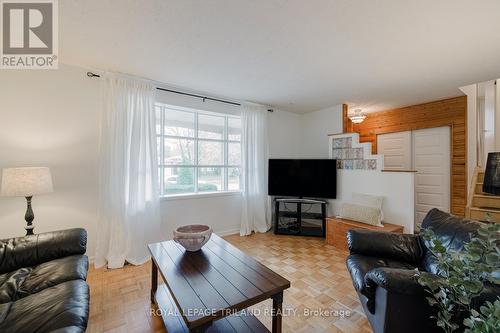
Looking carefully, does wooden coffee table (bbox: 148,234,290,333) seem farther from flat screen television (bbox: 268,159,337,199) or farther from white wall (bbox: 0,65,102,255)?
flat screen television (bbox: 268,159,337,199)

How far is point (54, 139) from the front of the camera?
2.44 metres

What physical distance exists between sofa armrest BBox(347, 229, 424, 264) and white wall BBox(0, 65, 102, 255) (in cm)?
301

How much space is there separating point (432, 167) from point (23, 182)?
581 centimetres

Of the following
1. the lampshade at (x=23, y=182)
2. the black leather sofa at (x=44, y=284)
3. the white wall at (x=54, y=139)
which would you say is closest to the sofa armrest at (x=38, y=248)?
the black leather sofa at (x=44, y=284)

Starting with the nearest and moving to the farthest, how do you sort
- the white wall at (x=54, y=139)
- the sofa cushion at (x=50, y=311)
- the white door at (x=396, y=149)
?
the sofa cushion at (x=50, y=311), the white wall at (x=54, y=139), the white door at (x=396, y=149)

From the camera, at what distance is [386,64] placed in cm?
244

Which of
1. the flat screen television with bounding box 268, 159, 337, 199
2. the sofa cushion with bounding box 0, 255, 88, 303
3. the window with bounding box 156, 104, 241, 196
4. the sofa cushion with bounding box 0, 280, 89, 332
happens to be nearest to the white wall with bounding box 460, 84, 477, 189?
the flat screen television with bounding box 268, 159, 337, 199

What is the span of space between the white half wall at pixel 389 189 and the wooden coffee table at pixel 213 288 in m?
2.62

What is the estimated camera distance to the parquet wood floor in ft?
5.47

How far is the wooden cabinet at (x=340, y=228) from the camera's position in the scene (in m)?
3.03

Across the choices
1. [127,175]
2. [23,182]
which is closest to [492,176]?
[127,175]

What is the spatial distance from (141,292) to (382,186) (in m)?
3.51

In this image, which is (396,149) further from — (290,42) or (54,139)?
(54,139)

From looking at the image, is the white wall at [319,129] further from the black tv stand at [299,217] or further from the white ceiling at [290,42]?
the black tv stand at [299,217]
